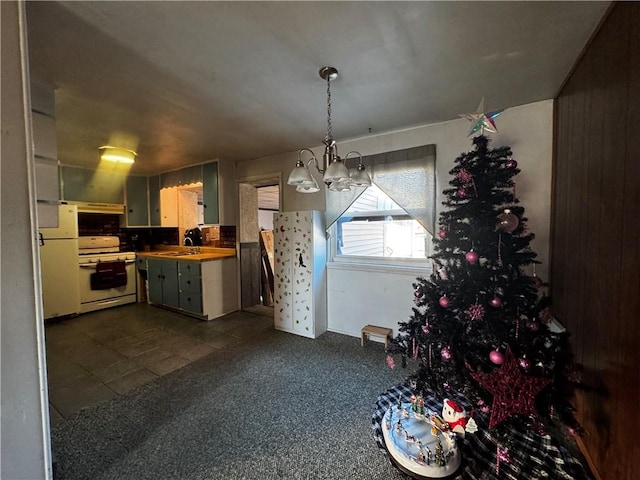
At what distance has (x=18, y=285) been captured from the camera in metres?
1.06

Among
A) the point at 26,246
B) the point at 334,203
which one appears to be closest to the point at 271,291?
the point at 334,203

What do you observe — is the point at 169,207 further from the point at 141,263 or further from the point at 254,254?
the point at 254,254

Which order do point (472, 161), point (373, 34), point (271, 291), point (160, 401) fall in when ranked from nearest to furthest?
1. point (373, 34)
2. point (472, 161)
3. point (160, 401)
4. point (271, 291)

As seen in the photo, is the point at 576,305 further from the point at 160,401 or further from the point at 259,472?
the point at 160,401

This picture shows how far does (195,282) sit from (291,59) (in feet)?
10.5

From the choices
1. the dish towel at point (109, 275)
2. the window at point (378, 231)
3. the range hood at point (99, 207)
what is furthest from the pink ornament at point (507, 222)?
the range hood at point (99, 207)

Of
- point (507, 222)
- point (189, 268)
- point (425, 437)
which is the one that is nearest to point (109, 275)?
point (189, 268)

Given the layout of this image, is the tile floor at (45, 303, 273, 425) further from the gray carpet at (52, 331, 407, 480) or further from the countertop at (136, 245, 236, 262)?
the countertop at (136, 245, 236, 262)

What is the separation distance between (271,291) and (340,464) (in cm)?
336

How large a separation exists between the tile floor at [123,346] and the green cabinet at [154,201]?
1.52 meters

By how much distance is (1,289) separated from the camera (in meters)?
1.03

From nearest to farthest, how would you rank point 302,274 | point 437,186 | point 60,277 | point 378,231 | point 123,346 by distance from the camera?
point 437,186
point 123,346
point 378,231
point 302,274
point 60,277

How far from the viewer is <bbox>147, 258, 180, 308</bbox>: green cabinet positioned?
4023mm

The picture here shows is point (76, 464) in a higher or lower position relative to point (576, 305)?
lower
